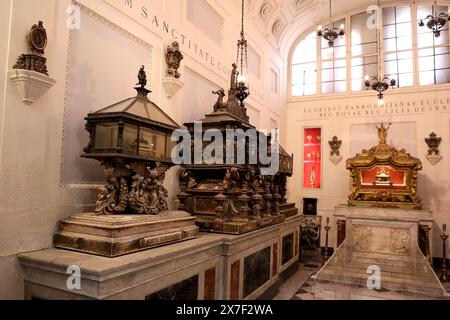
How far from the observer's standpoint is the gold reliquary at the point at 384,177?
24.9ft

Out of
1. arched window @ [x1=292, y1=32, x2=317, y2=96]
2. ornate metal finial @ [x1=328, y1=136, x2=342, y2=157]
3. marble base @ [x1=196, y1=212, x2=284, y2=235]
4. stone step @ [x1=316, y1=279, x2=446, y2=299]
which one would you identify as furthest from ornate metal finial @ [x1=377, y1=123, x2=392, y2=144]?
marble base @ [x1=196, y1=212, x2=284, y2=235]

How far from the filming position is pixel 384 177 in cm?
790

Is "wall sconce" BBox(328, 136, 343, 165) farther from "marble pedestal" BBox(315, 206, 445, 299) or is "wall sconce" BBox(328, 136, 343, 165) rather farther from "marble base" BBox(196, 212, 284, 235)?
"marble base" BBox(196, 212, 284, 235)

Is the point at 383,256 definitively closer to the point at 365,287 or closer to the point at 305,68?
the point at 365,287

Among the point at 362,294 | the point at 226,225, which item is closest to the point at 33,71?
the point at 226,225

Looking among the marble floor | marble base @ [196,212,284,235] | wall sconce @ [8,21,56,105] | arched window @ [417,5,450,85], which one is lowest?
the marble floor

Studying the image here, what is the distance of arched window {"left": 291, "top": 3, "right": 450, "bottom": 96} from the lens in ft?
28.2

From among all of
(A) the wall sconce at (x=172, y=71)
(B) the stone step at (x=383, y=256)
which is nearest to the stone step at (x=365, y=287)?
(B) the stone step at (x=383, y=256)

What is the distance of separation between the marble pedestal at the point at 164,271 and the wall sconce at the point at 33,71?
1.27m

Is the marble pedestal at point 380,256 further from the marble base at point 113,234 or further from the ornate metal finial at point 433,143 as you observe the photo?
the marble base at point 113,234

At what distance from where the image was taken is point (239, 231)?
3914 mm

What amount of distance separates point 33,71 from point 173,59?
6.91ft

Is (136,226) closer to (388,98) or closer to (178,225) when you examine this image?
(178,225)
